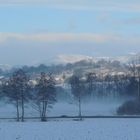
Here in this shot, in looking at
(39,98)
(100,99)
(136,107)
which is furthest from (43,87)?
(100,99)

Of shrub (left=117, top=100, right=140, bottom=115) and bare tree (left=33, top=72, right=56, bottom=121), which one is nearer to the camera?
bare tree (left=33, top=72, right=56, bottom=121)

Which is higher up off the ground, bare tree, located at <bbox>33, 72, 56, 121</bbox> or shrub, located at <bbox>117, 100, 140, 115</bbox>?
bare tree, located at <bbox>33, 72, 56, 121</bbox>

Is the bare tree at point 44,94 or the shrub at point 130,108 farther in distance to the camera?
the shrub at point 130,108

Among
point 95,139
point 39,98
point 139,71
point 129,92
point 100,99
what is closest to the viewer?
point 95,139

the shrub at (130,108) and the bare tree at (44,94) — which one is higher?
the bare tree at (44,94)

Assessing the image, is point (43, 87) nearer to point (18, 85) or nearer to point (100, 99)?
point (18, 85)

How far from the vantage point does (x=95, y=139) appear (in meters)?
29.0

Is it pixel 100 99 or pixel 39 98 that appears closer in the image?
pixel 39 98

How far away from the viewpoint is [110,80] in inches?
7096

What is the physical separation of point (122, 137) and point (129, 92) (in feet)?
316

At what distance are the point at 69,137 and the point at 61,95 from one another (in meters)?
134

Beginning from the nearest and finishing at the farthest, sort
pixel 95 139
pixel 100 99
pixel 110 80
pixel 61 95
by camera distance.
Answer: pixel 95 139 → pixel 100 99 → pixel 61 95 → pixel 110 80

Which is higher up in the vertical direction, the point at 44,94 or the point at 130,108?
the point at 44,94

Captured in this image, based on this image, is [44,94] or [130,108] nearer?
[44,94]
